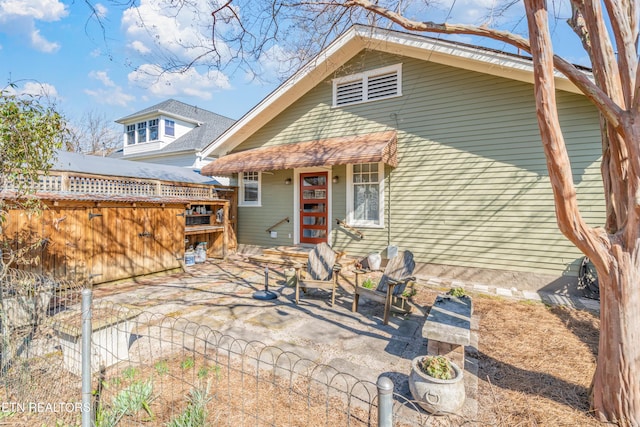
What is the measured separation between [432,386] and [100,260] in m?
6.68

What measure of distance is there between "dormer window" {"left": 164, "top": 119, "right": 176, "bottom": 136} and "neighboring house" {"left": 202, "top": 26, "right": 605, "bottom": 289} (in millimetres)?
9649

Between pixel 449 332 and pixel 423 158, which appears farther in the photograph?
pixel 423 158

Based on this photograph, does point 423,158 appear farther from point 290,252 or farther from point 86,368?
point 86,368

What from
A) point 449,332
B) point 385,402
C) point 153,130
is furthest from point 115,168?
point 385,402

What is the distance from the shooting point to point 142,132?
18.1 m

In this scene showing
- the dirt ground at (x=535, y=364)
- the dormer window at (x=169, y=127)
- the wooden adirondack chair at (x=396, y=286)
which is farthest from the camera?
the dormer window at (x=169, y=127)

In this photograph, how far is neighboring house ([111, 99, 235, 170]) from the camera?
16344mm

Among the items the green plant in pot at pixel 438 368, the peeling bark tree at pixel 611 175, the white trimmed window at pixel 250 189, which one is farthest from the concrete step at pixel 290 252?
the peeling bark tree at pixel 611 175

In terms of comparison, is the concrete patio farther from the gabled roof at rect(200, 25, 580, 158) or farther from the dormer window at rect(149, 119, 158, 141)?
the dormer window at rect(149, 119, 158, 141)

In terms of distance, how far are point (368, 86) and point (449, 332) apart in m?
7.07

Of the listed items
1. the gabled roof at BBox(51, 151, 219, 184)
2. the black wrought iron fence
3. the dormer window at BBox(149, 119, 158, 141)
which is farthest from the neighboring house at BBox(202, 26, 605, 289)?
the dormer window at BBox(149, 119, 158, 141)

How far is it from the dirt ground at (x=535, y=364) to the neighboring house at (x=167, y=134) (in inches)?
592

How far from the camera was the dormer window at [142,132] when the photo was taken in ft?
58.9

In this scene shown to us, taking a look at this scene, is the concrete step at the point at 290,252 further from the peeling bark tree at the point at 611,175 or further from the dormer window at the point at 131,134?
the dormer window at the point at 131,134
